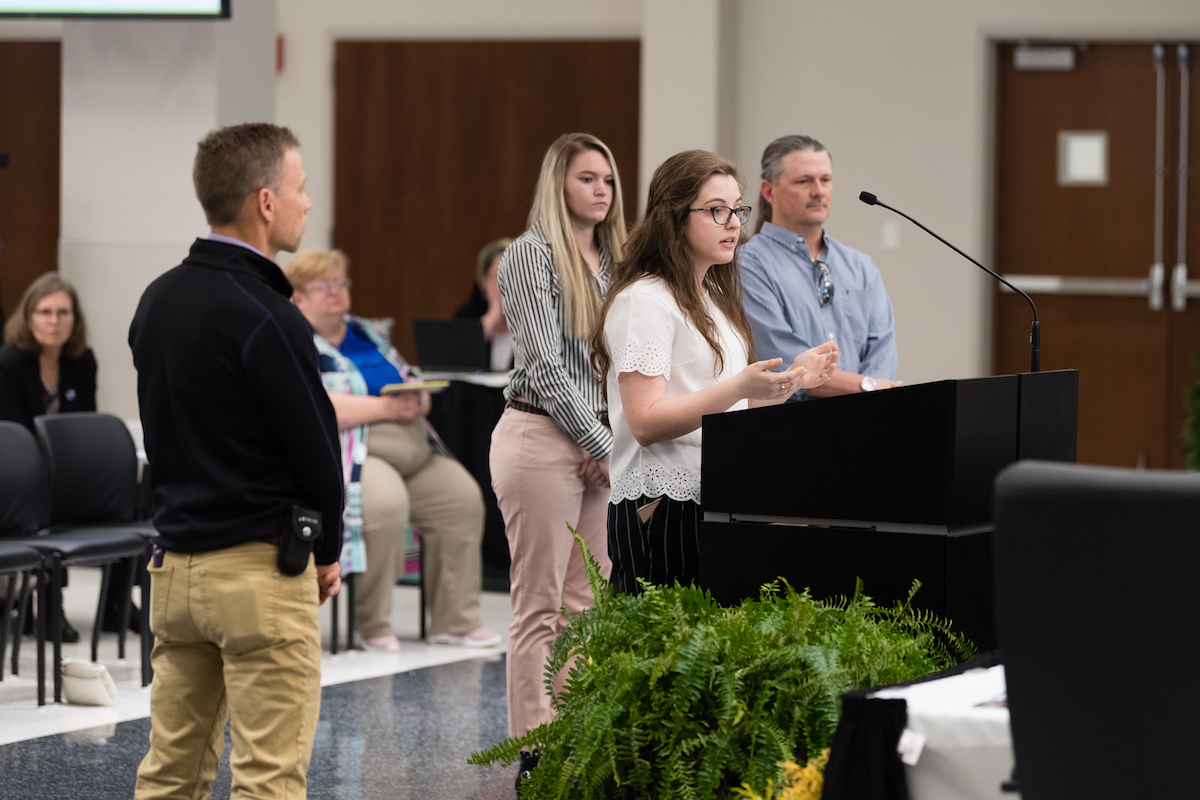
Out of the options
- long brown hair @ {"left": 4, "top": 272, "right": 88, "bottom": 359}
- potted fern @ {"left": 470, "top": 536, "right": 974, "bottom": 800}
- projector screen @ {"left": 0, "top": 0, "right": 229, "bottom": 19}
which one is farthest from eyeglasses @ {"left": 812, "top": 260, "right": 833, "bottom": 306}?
projector screen @ {"left": 0, "top": 0, "right": 229, "bottom": 19}

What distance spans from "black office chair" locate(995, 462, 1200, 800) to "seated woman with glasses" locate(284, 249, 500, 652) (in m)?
3.56

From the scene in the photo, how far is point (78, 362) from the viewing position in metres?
5.25

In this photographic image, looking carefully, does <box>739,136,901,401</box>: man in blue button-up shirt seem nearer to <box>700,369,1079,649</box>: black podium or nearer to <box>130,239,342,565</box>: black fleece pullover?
<box>700,369,1079,649</box>: black podium

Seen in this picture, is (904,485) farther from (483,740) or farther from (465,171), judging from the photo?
(465,171)

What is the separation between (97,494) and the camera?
4613mm

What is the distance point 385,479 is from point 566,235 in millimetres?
2025

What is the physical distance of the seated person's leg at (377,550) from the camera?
482 cm

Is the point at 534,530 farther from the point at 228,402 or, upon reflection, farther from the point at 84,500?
the point at 84,500

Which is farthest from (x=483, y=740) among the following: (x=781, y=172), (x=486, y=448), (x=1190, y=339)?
(x=1190, y=339)

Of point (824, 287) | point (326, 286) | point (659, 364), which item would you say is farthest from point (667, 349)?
point (326, 286)

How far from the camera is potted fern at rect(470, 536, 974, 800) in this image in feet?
6.43

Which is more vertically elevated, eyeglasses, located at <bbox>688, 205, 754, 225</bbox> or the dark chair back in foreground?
eyeglasses, located at <bbox>688, 205, 754, 225</bbox>

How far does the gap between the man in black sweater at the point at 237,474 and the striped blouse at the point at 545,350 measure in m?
0.81

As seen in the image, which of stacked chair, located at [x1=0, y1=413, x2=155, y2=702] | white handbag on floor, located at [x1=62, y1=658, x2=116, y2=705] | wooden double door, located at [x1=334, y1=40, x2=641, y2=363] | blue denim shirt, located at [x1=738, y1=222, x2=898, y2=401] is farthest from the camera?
wooden double door, located at [x1=334, y1=40, x2=641, y2=363]
